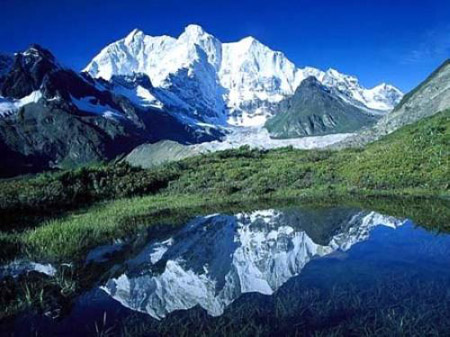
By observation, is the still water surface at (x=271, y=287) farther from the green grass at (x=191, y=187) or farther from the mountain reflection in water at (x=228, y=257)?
the green grass at (x=191, y=187)

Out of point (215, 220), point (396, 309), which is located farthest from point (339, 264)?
point (215, 220)

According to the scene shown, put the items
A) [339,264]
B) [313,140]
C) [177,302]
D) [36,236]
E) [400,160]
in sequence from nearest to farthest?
1. [177,302]
2. [339,264]
3. [36,236]
4. [400,160]
5. [313,140]

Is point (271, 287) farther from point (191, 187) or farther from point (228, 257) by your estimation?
point (191, 187)

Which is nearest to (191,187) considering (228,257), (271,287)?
(228,257)

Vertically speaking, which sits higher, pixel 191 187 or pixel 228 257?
pixel 191 187

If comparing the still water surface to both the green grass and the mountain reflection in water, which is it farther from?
the green grass

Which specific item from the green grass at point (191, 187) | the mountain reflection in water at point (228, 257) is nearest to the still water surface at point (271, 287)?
the mountain reflection in water at point (228, 257)

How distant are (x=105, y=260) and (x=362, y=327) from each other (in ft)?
29.8

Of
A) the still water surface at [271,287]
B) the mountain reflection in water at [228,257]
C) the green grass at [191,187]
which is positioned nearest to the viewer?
the still water surface at [271,287]

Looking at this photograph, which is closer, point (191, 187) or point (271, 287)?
point (271, 287)

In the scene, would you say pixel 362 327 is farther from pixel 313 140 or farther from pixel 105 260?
pixel 313 140

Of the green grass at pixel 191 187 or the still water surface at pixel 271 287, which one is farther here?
the green grass at pixel 191 187

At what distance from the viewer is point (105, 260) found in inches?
603

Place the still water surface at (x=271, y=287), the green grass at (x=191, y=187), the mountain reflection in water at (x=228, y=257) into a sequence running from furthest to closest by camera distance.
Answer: the green grass at (x=191, y=187)
the mountain reflection in water at (x=228, y=257)
the still water surface at (x=271, y=287)
